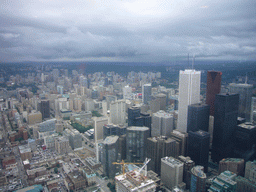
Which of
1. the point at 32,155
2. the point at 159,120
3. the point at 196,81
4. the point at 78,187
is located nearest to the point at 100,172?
the point at 78,187

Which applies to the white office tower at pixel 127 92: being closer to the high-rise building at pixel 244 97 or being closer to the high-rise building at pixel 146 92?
the high-rise building at pixel 146 92

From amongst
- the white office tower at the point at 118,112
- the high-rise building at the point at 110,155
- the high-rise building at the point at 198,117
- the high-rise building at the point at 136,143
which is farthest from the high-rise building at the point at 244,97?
the white office tower at the point at 118,112

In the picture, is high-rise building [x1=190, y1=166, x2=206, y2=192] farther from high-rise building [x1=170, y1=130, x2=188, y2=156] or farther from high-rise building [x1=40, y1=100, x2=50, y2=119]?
high-rise building [x1=40, y1=100, x2=50, y2=119]

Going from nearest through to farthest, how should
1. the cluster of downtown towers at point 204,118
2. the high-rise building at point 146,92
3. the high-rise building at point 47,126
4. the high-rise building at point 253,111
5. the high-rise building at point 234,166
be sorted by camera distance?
the high-rise building at point 234,166, the cluster of downtown towers at point 204,118, the high-rise building at point 253,111, the high-rise building at point 47,126, the high-rise building at point 146,92

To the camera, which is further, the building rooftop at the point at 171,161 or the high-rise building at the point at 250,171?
the building rooftop at the point at 171,161

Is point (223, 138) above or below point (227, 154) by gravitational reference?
above

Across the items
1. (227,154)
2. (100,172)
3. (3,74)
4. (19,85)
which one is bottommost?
(100,172)

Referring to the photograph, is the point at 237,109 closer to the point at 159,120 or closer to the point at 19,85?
the point at 159,120
